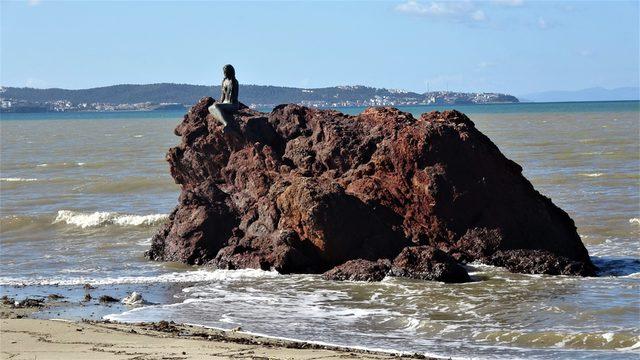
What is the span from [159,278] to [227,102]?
16.8 feet

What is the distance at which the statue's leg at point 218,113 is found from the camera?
68.6 ft

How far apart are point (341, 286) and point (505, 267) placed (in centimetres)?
304

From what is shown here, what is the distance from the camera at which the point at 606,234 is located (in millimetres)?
22000

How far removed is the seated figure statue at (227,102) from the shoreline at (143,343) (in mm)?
7752

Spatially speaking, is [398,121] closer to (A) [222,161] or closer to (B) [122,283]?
(A) [222,161]

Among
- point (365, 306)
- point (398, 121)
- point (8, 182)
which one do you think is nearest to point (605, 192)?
point (398, 121)

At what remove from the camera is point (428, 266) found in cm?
1670

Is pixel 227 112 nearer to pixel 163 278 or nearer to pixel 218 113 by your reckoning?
pixel 218 113

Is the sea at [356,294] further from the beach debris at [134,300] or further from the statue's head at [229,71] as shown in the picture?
the statue's head at [229,71]

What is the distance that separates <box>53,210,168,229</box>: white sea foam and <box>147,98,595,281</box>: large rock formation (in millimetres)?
5225

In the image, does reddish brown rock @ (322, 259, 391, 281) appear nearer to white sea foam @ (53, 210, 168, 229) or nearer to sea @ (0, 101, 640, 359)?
sea @ (0, 101, 640, 359)

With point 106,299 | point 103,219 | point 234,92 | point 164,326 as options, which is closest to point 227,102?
point 234,92

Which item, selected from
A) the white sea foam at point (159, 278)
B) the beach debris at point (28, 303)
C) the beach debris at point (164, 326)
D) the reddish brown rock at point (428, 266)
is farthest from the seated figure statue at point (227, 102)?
the beach debris at point (164, 326)

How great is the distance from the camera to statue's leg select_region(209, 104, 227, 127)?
2091cm
